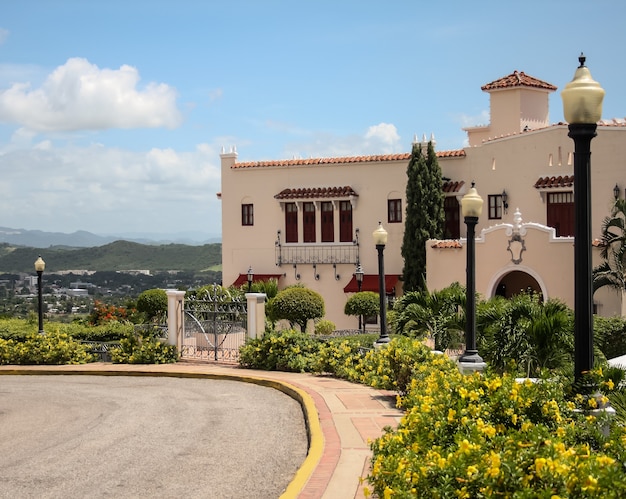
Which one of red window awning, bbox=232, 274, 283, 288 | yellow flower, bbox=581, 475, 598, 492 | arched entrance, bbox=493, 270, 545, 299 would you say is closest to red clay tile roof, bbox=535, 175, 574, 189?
arched entrance, bbox=493, 270, 545, 299

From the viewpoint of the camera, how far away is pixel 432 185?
3525cm

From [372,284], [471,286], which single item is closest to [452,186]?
[372,284]

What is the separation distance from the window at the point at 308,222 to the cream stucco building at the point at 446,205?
0.04 meters

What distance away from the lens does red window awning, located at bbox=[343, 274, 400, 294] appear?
120 feet

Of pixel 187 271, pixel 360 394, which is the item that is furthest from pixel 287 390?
pixel 187 271

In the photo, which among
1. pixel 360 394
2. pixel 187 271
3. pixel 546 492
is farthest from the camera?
pixel 187 271

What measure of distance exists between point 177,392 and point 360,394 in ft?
13.1

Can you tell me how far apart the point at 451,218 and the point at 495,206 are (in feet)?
7.72

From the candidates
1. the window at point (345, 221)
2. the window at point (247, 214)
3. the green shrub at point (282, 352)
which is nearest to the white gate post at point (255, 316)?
the green shrub at point (282, 352)

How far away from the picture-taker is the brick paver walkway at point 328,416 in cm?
892

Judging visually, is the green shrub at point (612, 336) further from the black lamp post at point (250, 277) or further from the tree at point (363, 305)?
the black lamp post at point (250, 277)

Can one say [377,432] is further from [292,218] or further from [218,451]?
[292,218]

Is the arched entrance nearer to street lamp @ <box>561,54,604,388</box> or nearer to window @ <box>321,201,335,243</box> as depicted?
window @ <box>321,201,335,243</box>

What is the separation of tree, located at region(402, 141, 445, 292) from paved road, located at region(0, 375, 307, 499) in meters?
17.9
